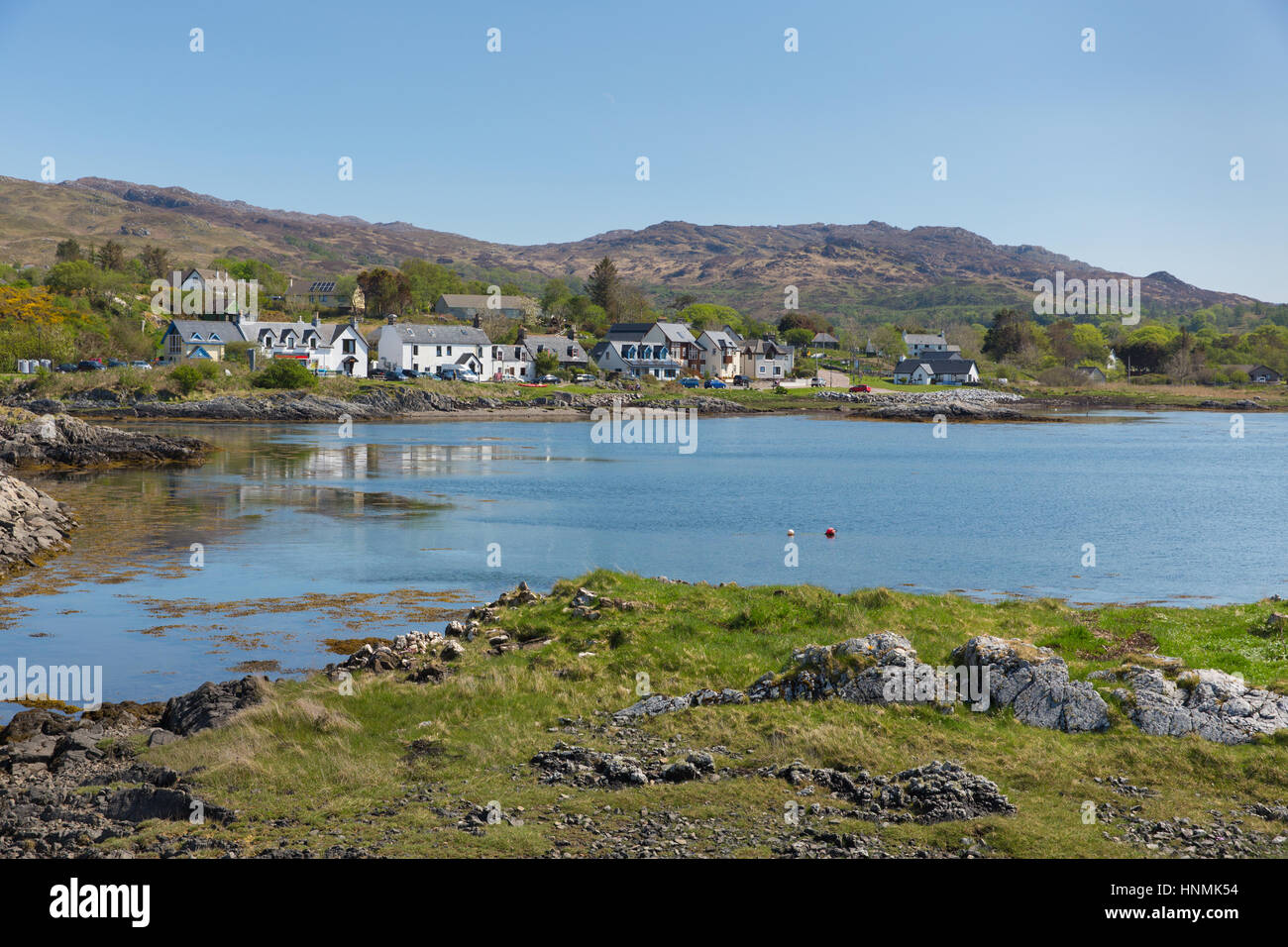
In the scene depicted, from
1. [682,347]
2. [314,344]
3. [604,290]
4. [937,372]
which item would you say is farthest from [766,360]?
[314,344]

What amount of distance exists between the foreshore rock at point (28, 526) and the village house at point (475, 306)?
142670mm

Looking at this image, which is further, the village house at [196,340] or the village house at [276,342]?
the village house at [276,342]

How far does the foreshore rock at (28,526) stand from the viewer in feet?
101

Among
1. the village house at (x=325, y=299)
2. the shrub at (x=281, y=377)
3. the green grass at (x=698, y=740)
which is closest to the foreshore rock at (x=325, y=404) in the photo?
the shrub at (x=281, y=377)

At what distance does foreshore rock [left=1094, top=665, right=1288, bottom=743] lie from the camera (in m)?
12.4

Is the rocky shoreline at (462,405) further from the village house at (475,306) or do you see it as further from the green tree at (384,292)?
the green tree at (384,292)

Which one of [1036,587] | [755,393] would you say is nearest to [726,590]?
[1036,587]

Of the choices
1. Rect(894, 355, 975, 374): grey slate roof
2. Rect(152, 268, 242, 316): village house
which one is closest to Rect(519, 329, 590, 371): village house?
Rect(152, 268, 242, 316): village house

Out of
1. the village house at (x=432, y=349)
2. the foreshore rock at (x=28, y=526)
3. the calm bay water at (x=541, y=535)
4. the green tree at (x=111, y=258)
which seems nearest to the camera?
the calm bay water at (x=541, y=535)

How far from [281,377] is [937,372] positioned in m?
112

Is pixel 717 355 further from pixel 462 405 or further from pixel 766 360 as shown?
pixel 462 405

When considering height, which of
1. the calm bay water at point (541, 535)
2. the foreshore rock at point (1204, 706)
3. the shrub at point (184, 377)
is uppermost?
the shrub at point (184, 377)

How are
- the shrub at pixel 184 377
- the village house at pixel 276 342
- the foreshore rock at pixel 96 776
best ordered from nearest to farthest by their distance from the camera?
1. the foreshore rock at pixel 96 776
2. the shrub at pixel 184 377
3. the village house at pixel 276 342

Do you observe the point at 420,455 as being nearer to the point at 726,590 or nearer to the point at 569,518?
the point at 569,518
